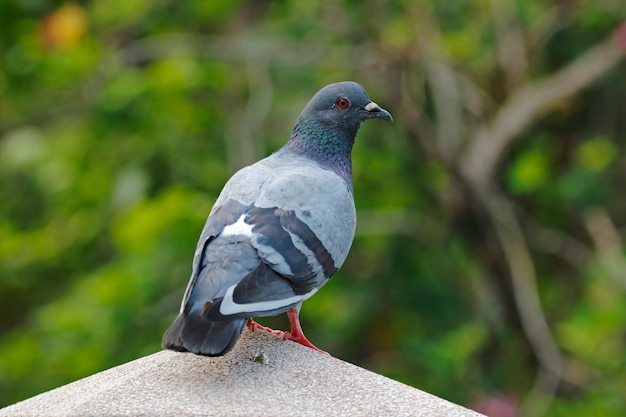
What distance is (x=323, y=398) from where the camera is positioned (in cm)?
334

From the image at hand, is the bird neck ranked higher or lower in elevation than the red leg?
higher

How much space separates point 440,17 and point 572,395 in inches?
130

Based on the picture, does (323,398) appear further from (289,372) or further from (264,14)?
(264,14)

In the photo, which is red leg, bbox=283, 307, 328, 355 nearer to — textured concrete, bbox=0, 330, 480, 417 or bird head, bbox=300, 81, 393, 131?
textured concrete, bbox=0, 330, 480, 417

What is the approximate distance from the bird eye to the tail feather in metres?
1.81

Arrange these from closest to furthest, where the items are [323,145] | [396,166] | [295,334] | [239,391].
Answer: [239,391] < [295,334] < [323,145] < [396,166]

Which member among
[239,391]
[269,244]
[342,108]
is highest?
[342,108]

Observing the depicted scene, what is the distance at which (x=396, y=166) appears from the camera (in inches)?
332

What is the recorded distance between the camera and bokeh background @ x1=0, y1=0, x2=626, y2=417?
25.9 ft

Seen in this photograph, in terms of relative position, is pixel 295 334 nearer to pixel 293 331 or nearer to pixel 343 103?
pixel 293 331

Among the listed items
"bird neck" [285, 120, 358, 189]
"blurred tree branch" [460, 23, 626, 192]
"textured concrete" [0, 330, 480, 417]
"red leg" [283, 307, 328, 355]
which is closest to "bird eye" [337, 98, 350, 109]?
"bird neck" [285, 120, 358, 189]

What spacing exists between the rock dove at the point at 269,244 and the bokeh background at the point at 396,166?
8.77ft

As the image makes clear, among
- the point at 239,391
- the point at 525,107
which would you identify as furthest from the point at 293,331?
the point at 525,107

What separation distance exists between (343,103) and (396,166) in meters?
3.28
